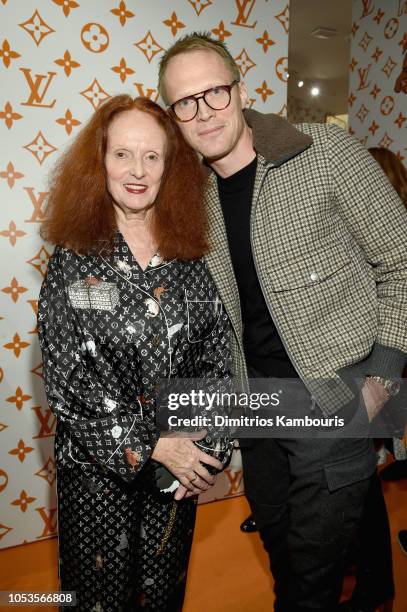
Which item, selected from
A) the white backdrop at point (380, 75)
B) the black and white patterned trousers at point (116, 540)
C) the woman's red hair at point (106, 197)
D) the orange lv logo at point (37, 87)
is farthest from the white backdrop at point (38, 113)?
the white backdrop at point (380, 75)

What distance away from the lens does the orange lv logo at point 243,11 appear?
2242mm

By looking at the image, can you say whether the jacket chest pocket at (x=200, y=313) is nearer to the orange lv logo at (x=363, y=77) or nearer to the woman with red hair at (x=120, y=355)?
the woman with red hair at (x=120, y=355)

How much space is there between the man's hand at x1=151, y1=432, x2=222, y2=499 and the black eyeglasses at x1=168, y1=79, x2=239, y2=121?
2.85ft

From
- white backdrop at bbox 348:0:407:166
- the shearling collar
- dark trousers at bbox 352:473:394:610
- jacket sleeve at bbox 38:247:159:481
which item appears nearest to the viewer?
jacket sleeve at bbox 38:247:159:481

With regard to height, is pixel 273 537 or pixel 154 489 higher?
pixel 154 489

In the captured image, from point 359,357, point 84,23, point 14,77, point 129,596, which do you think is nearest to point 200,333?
point 359,357

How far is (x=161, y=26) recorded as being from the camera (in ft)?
6.88

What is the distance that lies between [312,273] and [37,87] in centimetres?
133

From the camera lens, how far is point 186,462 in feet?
4.28

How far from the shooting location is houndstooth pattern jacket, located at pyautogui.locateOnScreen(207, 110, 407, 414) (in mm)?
1279

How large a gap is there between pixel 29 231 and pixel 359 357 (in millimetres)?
1367

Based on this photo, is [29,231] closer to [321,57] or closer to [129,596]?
[129,596]

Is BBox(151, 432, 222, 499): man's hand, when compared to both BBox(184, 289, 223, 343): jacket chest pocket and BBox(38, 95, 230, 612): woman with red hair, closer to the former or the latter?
BBox(38, 95, 230, 612): woman with red hair

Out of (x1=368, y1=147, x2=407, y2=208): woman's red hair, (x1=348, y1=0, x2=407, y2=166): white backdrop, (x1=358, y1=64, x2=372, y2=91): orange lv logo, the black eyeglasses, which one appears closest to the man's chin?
the black eyeglasses
